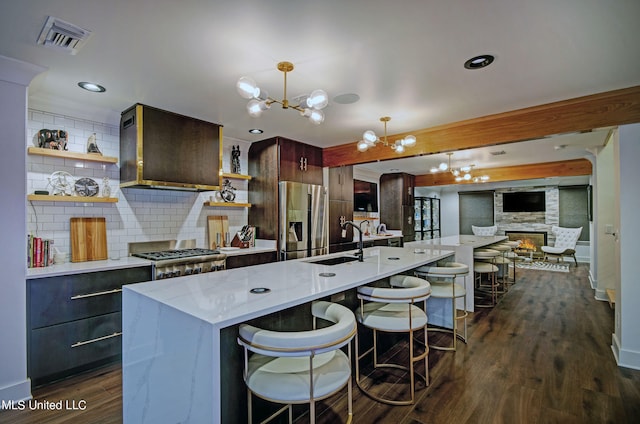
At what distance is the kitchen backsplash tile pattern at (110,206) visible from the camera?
293 cm

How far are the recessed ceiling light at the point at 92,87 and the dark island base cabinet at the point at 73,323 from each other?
1.60m

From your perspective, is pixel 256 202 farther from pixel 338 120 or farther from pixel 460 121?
pixel 460 121

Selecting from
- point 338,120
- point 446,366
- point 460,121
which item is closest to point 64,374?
point 446,366

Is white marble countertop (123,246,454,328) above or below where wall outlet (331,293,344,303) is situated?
above

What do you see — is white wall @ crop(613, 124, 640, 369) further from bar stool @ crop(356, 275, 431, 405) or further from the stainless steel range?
the stainless steel range

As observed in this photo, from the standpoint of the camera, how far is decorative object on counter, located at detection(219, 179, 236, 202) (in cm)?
425

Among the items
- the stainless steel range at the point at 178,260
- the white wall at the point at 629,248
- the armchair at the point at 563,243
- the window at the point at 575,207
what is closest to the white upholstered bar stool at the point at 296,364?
the stainless steel range at the point at 178,260

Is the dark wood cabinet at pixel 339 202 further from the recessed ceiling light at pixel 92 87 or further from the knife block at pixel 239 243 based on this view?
the recessed ceiling light at pixel 92 87

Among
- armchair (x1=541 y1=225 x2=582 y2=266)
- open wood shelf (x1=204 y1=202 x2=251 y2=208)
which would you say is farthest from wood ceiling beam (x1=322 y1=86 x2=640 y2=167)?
armchair (x1=541 y1=225 x2=582 y2=266)

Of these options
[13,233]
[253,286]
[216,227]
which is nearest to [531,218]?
[216,227]

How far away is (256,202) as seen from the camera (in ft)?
14.9

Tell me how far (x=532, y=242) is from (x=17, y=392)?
11.1m

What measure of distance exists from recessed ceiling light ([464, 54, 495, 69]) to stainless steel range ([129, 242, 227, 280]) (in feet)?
9.80

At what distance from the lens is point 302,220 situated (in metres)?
4.51
